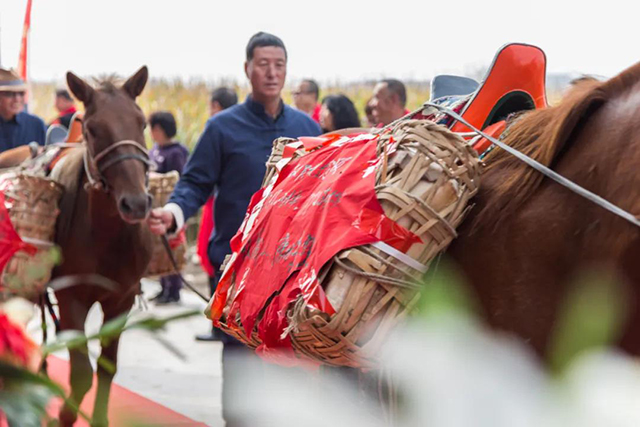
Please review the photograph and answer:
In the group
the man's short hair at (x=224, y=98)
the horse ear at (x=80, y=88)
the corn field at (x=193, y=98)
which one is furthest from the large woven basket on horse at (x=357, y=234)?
the corn field at (x=193, y=98)

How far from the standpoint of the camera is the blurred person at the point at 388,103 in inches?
222

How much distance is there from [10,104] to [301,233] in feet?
17.1

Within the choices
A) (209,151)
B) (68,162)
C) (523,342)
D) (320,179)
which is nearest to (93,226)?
(68,162)

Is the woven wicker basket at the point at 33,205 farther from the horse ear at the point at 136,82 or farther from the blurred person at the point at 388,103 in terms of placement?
the blurred person at the point at 388,103

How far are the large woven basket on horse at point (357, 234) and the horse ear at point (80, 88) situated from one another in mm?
1989

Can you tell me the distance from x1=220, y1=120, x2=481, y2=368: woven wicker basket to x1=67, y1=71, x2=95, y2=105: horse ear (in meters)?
2.47

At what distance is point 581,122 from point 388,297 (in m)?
0.63

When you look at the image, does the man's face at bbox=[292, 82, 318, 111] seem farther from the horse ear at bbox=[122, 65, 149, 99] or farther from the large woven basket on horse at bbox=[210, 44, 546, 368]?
the large woven basket on horse at bbox=[210, 44, 546, 368]

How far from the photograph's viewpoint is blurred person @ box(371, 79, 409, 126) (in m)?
5.63

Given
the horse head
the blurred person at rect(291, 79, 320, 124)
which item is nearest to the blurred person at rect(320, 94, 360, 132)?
the blurred person at rect(291, 79, 320, 124)

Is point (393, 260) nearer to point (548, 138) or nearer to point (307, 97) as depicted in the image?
point (548, 138)

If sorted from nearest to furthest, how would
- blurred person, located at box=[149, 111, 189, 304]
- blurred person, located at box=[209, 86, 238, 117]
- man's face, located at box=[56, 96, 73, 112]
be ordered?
blurred person, located at box=[149, 111, 189, 304] → blurred person, located at box=[209, 86, 238, 117] → man's face, located at box=[56, 96, 73, 112]

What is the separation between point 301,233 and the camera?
2.21 m

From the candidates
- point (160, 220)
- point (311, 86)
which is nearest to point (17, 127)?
point (311, 86)
